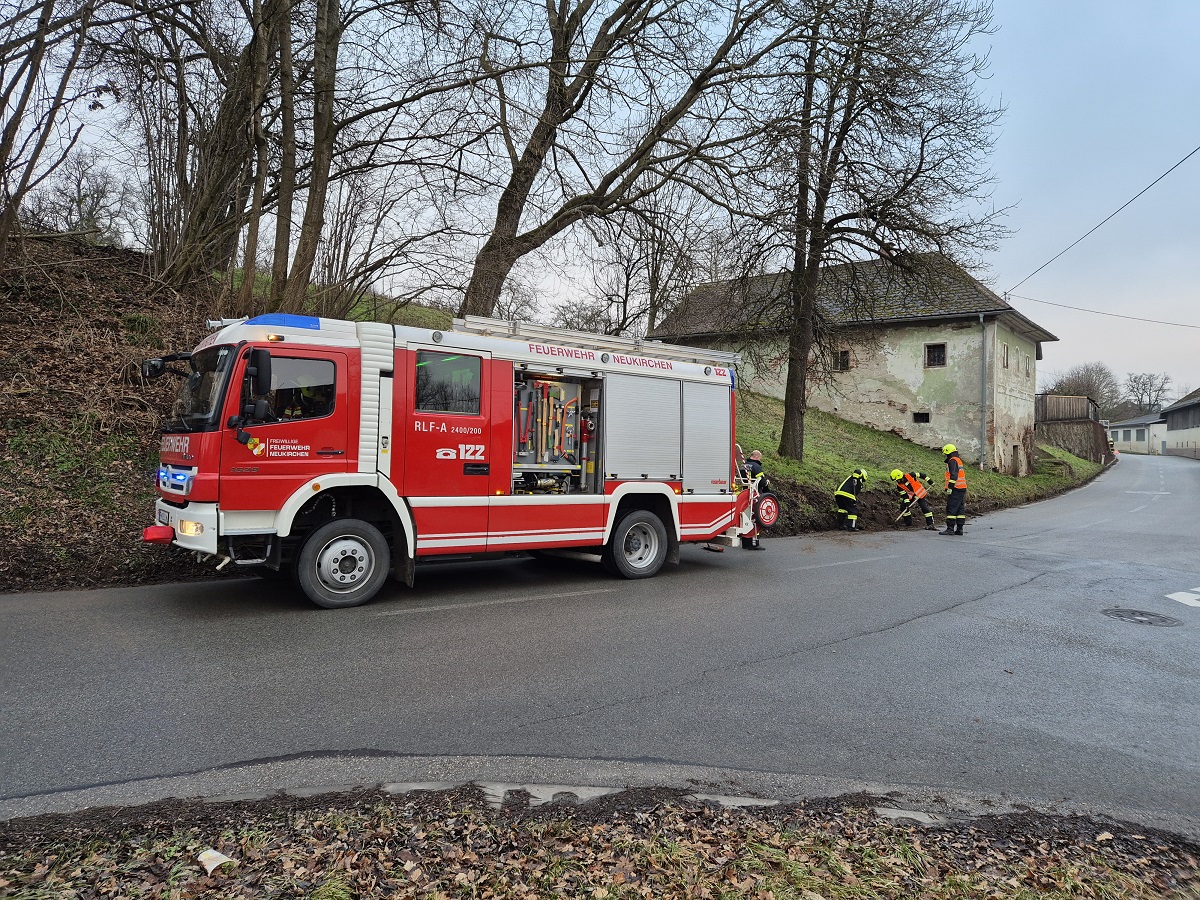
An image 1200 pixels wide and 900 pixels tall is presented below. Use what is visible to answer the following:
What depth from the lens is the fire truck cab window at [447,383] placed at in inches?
289

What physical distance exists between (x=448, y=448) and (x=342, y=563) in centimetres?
149

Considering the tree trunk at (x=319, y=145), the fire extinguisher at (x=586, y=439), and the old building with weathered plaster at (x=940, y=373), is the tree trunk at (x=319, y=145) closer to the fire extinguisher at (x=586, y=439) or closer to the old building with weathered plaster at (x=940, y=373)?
the fire extinguisher at (x=586, y=439)

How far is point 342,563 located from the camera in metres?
6.92

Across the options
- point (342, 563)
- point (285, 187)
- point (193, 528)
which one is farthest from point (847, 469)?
point (193, 528)

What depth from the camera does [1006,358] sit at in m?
29.2

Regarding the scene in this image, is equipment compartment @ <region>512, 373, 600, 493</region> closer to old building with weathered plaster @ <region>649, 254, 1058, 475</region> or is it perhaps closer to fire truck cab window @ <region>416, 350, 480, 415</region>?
fire truck cab window @ <region>416, 350, 480, 415</region>

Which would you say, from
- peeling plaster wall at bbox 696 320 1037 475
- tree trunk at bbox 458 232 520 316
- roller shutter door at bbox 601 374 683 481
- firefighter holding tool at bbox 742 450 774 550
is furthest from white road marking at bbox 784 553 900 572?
peeling plaster wall at bbox 696 320 1037 475

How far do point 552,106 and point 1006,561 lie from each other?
34.5 feet

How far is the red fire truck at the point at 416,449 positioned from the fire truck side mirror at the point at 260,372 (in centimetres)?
1

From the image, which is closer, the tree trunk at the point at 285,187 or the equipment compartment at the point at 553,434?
the equipment compartment at the point at 553,434

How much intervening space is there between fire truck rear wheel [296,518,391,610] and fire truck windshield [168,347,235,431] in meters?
1.40

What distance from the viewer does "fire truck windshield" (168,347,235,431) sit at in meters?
6.47

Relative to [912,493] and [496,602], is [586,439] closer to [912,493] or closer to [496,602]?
[496,602]

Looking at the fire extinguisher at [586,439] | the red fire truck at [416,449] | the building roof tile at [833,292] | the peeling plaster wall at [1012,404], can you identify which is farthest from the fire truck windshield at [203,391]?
the peeling plaster wall at [1012,404]
